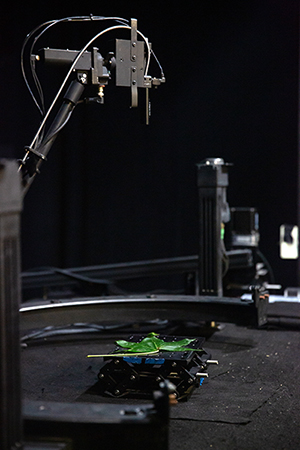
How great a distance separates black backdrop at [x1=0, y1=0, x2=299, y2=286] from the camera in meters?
4.58

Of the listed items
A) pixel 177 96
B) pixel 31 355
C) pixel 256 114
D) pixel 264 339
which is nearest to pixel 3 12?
pixel 177 96

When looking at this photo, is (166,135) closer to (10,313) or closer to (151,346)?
(151,346)

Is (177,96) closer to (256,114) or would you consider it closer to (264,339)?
(256,114)

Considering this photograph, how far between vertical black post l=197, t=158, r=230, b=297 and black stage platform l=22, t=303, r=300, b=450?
0.99ft

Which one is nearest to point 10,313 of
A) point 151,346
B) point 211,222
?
point 151,346

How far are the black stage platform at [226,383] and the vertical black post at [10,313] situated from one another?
696 mm

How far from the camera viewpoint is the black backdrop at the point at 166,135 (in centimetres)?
458

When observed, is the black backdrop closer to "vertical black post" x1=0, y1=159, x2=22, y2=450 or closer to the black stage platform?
the black stage platform

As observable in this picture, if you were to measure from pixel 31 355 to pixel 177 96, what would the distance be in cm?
277

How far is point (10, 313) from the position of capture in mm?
1288

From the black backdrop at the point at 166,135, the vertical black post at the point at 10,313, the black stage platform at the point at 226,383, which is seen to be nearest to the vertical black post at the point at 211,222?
the black stage platform at the point at 226,383

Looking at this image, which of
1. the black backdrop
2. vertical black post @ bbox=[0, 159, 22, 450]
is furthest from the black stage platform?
the black backdrop

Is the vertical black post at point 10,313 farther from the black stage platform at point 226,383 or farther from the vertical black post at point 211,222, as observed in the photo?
the vertical black post at point 211,222

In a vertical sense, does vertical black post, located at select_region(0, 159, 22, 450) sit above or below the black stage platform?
above
